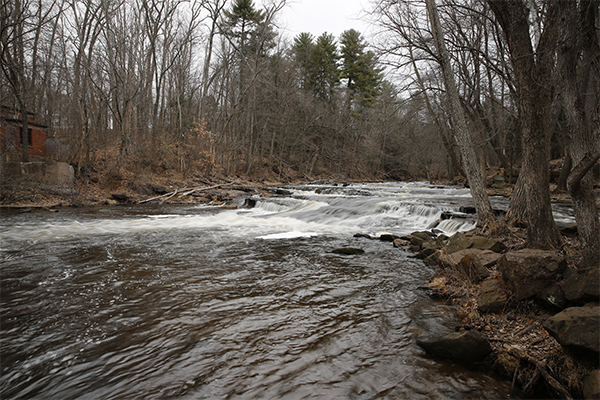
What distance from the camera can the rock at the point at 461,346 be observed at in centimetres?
338

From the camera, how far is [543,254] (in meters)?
3.99

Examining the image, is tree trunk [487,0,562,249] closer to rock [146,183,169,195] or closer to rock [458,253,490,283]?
rock [458,253,490,283]

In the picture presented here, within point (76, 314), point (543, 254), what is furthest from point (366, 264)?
point (76, 314)

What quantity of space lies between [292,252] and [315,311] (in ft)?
11.5

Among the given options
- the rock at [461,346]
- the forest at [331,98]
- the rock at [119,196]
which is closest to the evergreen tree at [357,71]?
the forest at [331,98]

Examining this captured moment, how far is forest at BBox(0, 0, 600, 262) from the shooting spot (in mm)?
5203

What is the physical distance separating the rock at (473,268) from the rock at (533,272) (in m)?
0.85

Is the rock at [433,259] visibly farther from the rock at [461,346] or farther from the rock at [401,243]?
the rock at [461,346]

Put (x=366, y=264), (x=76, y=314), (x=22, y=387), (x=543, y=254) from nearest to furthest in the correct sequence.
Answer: (x=22, y=387) → (x=543, y=254) → (x=76, y=314) → (x=366, y=264)

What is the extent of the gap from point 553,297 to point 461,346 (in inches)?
48.4

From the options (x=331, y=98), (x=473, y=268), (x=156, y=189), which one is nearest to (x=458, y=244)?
(x=473, y=268)

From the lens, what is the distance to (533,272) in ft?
12.8

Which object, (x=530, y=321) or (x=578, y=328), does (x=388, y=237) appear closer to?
(x=530, y=321)

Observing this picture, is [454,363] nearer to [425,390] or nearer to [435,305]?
[425,390]
